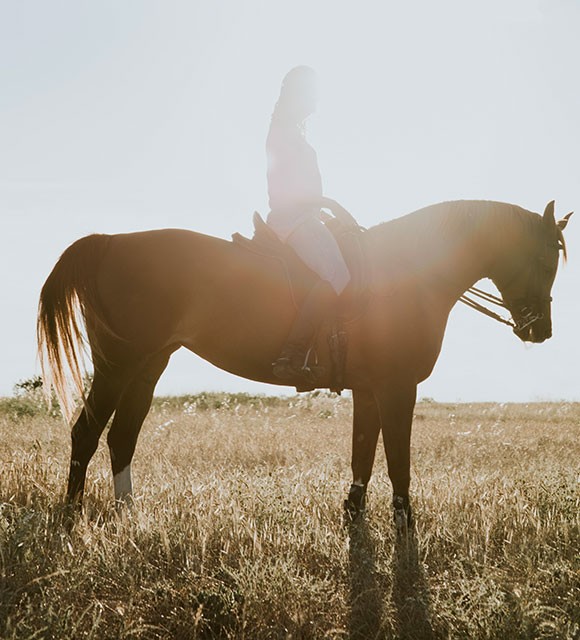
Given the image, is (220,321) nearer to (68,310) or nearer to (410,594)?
(68,310)

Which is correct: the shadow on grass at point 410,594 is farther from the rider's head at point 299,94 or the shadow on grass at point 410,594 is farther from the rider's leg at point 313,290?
the rider's head at point 299,94

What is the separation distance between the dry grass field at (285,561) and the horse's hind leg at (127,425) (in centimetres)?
23

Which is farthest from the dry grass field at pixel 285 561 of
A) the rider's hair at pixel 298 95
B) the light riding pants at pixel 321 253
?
the rider's hair at pixel 298 95

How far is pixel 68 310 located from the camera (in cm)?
504

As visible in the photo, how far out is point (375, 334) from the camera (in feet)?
16.2

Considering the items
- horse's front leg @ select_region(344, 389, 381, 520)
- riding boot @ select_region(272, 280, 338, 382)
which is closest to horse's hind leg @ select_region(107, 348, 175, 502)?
riding boot @ select_region(272, 280, 338, 382)

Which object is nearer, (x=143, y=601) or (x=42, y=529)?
(x=143, y=601)

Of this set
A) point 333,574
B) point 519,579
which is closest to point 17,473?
point 333,574

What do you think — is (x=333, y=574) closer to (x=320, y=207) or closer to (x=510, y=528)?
(x=510, y=528)

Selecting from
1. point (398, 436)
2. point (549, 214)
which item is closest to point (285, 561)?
point (398, 436)

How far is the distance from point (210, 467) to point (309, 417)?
671 cm

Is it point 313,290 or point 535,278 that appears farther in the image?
point 535,278

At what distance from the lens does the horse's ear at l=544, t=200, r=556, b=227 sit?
5.43m

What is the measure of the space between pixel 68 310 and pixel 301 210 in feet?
7.42
